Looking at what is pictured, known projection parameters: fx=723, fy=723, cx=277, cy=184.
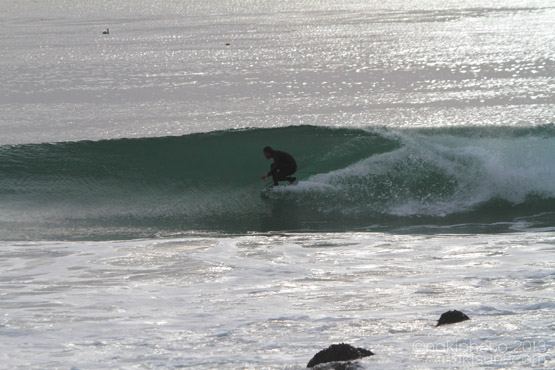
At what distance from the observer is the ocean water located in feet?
20.0

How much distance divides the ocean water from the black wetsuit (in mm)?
374

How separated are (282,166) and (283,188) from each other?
0.61 m

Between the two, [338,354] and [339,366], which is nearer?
[339,366]

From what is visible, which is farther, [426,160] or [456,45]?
[456,45]

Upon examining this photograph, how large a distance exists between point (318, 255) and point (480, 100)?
14.1 metres

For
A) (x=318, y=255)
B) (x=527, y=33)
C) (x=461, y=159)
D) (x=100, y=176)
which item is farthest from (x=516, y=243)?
(x=527, y=33)

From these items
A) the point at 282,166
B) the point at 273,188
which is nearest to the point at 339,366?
the point at 282,166

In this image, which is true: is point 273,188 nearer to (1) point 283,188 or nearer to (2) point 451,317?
(1) point 283,188

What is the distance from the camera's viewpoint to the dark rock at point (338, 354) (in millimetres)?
5312

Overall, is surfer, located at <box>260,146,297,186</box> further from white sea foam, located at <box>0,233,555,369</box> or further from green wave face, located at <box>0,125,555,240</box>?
white sea foam, located at <box>0,233,555,369</box>

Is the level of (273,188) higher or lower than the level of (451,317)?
higher

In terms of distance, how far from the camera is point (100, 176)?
15.0 metres

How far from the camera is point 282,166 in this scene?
511 inches

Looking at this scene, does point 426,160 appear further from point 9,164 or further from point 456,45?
point 456,45
